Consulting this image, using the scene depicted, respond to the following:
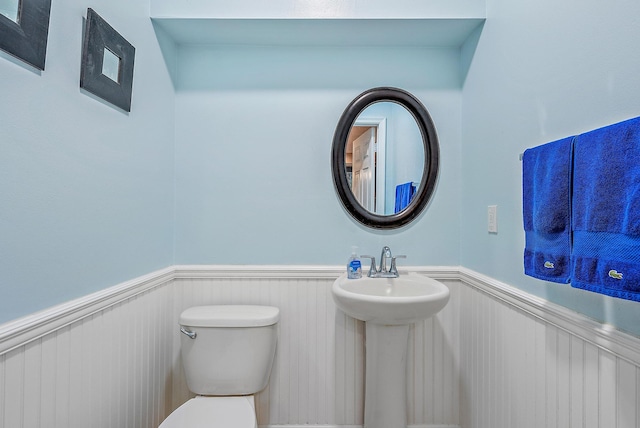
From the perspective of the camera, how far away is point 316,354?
1.73 meters

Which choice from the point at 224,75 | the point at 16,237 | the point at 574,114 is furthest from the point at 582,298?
the point at 224,75

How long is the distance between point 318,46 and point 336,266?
3.72ft

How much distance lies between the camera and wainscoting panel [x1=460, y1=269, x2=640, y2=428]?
0.82 metres

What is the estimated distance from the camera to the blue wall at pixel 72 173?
0.85 m

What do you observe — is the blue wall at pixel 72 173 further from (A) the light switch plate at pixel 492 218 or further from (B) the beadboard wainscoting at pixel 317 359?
(A) the light switch plate at pixel 492 218

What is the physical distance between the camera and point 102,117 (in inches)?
46.7

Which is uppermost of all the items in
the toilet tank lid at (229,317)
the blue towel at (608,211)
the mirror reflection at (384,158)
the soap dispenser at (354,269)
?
the mirror reflection at (384,158)

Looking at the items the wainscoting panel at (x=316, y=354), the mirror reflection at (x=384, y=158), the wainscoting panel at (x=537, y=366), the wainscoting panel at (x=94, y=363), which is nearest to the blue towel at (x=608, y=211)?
the wainscoting panel at (x=537, y=366)

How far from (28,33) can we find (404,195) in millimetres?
1527

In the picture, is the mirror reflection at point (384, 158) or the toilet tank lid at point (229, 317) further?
the mirror reflection at point (384, 158)

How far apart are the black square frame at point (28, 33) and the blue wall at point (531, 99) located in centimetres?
145

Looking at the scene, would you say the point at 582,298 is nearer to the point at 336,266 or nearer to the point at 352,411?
the point at 336,266

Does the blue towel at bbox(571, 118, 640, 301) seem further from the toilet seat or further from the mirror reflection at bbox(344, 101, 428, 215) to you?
the toilet seat

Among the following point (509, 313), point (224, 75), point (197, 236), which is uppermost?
point (224, 75)
